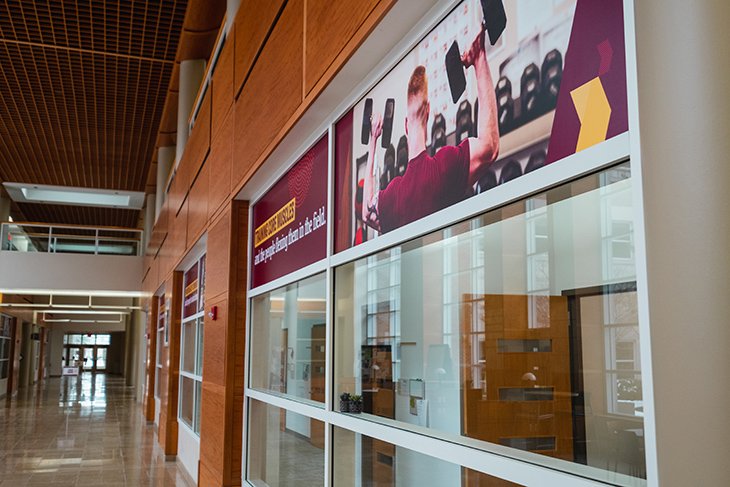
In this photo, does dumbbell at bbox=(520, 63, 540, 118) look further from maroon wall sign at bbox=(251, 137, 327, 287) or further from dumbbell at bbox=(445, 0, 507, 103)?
maroon wall sign at bbox=(251, 137, 327, 287)

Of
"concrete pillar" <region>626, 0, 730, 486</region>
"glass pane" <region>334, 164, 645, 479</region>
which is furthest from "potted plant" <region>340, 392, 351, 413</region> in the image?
"concrete pillar" <region>626, 0, 730, 486</region>

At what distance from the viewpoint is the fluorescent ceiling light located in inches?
742

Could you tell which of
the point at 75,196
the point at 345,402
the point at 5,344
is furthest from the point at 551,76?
the point at 5,344

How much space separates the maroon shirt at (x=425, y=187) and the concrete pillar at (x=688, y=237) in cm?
82

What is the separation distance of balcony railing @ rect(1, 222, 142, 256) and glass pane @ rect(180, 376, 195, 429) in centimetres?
922

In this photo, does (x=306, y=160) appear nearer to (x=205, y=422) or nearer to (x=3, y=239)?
(x=205, y=422)

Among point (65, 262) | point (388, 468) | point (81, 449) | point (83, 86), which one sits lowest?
point (81, 449)

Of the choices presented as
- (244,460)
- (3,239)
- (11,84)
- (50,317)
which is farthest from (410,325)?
(50,317)

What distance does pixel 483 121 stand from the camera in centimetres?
199

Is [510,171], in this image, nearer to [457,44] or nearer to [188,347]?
[457,44]

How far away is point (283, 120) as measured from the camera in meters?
3.76

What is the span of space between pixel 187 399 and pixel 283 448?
5210mm

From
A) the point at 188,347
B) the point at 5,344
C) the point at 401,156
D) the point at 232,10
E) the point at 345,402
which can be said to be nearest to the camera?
the point at 401,156

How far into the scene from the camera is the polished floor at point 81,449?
8.03 metres
